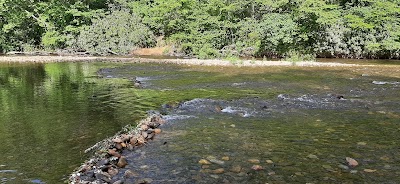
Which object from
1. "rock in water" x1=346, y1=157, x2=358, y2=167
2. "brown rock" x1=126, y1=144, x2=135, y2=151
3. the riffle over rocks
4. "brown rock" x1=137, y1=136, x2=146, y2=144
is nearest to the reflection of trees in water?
the riffle over rocks

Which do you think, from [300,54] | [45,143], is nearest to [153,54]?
[300,54]

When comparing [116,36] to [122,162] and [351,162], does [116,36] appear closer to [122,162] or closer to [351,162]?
[122,162]

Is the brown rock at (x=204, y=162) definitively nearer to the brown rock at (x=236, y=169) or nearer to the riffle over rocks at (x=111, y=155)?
the brown rock at (x=236, y=169)

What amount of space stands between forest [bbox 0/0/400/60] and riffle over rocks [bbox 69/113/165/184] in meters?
22.0

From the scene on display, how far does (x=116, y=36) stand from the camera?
120ft

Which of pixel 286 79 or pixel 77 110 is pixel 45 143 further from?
pixel 286 79

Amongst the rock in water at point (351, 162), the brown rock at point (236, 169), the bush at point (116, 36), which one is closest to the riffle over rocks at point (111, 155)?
the brown rock at point (236, 169)

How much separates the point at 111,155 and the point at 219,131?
2343 millimetres

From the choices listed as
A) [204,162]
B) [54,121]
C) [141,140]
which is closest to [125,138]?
[141,140]

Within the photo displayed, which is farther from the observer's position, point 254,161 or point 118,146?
point 118,146

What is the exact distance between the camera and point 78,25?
41094 millimetres

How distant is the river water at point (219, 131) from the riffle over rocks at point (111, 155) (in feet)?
0.69

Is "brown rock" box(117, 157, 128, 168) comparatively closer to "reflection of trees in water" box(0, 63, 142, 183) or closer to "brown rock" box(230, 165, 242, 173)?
"reflection of trees in water" box(0, 63, 142, 183)

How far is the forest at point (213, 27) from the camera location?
28.8m
